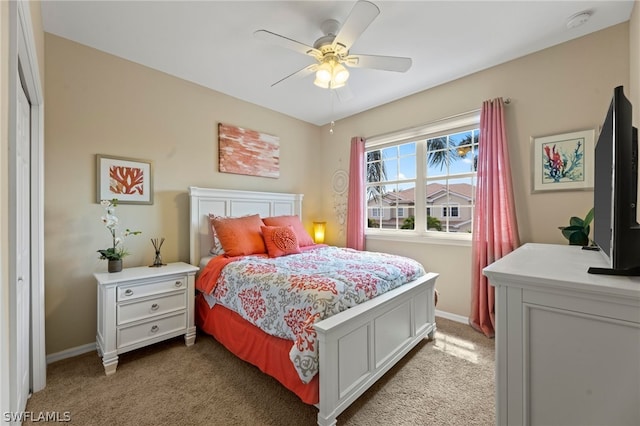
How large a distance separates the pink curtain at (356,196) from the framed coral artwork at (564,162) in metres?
1.94

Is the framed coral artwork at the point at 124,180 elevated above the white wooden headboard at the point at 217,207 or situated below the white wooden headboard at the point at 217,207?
above

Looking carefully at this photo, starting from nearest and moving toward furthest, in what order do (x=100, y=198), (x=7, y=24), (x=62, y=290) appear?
(x=7, y=24) < (x=62, y=290) < (x=100, y=198)

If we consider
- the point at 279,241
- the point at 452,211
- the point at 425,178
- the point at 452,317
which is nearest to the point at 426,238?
the point at 452,211

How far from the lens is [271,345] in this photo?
1807 mm

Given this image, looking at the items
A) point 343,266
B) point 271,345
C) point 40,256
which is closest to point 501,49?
point 343,266

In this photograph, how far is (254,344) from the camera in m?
1.96

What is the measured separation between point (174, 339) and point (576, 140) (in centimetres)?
406

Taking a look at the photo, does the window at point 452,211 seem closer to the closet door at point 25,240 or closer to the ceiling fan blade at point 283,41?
the ceiling fan blade at point 283,41

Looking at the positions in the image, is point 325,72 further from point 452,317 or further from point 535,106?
point 452,317

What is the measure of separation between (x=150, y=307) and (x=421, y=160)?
3.30 meters

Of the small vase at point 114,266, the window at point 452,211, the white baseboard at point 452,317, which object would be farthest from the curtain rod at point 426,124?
the small vase at point 114,266

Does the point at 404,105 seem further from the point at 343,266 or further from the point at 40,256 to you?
the point at 40,256

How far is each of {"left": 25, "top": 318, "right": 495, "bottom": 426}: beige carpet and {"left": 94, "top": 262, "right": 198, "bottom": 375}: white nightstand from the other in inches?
7.0

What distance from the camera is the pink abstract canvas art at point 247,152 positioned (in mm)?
3297
